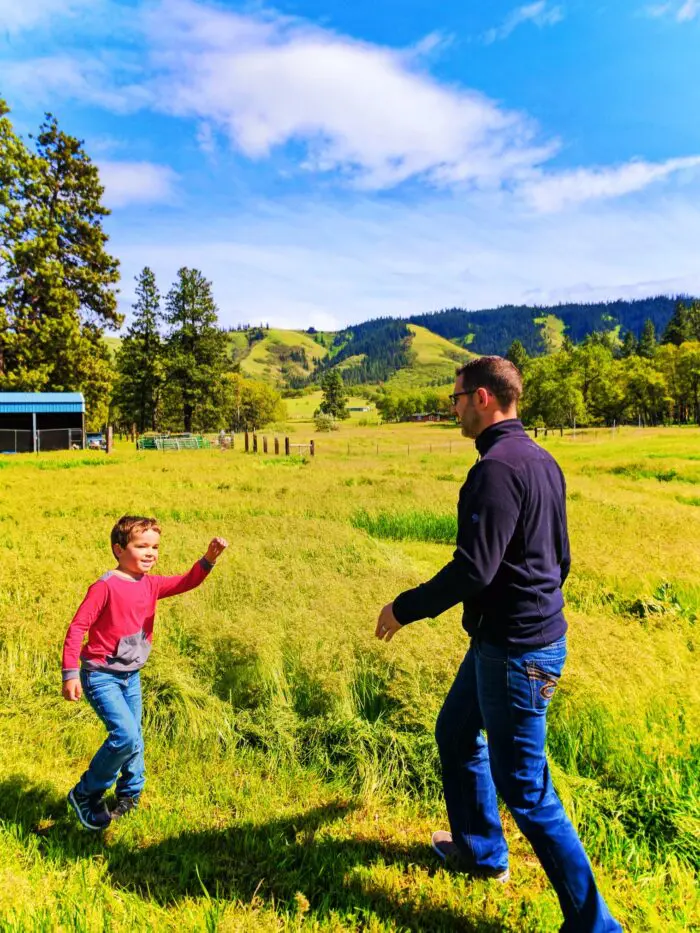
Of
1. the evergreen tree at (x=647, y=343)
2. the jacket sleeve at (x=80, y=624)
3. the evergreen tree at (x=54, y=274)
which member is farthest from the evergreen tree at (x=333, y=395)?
the jacket sleeve at (x=80, y=624)

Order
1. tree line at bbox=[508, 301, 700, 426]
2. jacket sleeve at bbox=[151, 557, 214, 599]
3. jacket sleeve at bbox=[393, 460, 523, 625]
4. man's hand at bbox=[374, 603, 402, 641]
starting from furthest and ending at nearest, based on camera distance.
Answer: tree line at bbox=[508, 301, 700, 426], jacket sleeve at bbox=[151, 557, 214, 599], man's hand at bbox=[374, 603, 402, 641], jacket sleeve at bbox=[393, 460, 523, 625]

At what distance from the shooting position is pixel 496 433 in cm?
246

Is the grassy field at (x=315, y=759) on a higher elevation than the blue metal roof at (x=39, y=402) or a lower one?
lower

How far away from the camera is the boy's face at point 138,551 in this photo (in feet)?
10.6

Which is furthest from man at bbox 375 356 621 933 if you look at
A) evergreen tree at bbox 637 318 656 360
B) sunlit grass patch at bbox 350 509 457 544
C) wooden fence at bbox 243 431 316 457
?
evergreen tree at bbox 637 318 656 360

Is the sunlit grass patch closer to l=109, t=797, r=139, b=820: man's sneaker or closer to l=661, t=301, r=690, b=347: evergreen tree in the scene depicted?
l=109, t=797, r=139, b=820: man's sneaker

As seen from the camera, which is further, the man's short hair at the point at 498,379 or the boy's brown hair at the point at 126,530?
the boy's brown hair at the point at 126,530

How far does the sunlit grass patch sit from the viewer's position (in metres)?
10.6

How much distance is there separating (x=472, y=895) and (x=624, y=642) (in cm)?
287

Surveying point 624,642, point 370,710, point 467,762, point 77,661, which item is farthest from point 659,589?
point 77,661

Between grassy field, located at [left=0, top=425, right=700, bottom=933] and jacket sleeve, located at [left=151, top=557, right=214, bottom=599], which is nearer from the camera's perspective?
grassy field, located at [left=0, top=425, right=700, bottom=933]

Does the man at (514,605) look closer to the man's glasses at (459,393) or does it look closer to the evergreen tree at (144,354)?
the man's glasses at (459,393)

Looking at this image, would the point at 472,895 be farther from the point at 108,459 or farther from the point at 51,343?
the point at 51,343

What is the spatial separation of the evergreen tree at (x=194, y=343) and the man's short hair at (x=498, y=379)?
47.9 metres
